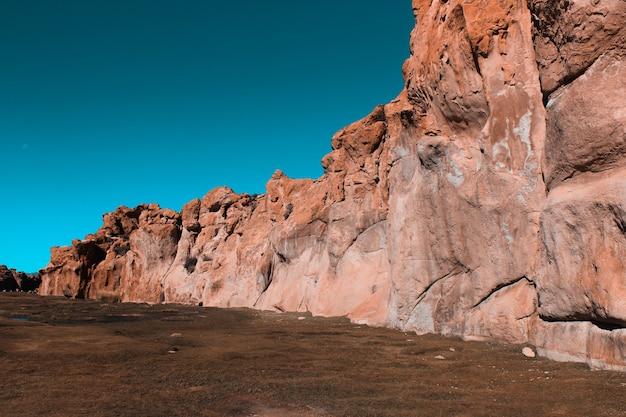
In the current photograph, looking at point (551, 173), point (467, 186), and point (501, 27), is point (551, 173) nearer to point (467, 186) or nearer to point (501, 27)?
point (467, 186)

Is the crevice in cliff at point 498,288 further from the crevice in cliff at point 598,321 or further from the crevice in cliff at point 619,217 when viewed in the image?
the crevice in cliff at point 619,217

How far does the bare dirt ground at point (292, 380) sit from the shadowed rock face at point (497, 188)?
1.91m

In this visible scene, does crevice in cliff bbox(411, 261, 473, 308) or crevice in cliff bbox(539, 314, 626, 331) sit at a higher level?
crevice in cliff bbox(411, 261, 473, 308)

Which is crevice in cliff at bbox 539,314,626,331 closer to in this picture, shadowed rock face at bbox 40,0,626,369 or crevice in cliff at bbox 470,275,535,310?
shadowed rock face at bbox 40,0,626,369

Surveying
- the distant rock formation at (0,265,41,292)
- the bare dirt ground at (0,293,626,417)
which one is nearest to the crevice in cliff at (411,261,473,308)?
the bare dirt ground at (0,293,626,417)

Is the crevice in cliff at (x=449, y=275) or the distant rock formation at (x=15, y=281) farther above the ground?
the crevice in cliff at (x=449, y=275)

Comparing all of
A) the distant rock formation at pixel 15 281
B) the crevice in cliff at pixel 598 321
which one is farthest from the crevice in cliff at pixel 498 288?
the distant rock formation at pixel 15 281

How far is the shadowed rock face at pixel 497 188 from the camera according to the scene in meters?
12.6

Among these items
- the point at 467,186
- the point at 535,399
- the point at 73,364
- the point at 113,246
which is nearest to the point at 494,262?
the point at 467,186

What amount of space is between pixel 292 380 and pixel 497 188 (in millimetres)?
11318

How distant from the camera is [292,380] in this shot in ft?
40.1

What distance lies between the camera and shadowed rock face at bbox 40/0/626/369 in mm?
12625

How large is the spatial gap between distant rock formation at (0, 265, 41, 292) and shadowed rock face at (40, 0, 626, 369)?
312 ft

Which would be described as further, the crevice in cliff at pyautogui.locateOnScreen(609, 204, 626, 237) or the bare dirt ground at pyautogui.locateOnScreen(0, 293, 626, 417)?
the crevice in cliff at pyautogui.locateOnScreen(609, 204, 626, 237)
